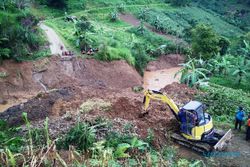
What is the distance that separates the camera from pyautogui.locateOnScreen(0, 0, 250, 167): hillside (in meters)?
15.5

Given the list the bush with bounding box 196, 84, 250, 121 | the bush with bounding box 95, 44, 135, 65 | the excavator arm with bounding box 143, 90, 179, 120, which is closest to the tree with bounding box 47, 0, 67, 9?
the bush with bounding box 95, 44, 135, 65

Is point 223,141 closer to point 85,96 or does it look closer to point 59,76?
point 85,96

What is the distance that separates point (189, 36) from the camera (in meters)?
44.8

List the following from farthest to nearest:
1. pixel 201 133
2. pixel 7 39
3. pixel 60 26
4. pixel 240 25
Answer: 1. pixel 240 25
2. pixel 60 26
3. pixel 7 39
4. pixel 201 133

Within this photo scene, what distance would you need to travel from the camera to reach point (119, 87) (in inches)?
1201

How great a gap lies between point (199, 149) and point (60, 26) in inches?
1050

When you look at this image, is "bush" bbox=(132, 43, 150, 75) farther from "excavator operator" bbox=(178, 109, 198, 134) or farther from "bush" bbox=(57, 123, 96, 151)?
"bush" bbox=(57, 123, 96, 151)

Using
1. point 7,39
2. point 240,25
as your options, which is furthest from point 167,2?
point 7,39

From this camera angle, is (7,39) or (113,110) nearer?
(113,110)

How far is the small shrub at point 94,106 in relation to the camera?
19.7 m

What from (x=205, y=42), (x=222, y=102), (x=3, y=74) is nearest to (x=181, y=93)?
(x=222, y=102)

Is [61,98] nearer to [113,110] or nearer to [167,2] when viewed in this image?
[113,110]

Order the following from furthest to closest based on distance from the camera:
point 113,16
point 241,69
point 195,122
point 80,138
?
1. point 113,16
2. point 241,69
3. point 195,122
4. point 80,138

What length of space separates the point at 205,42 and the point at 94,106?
1787 cm
